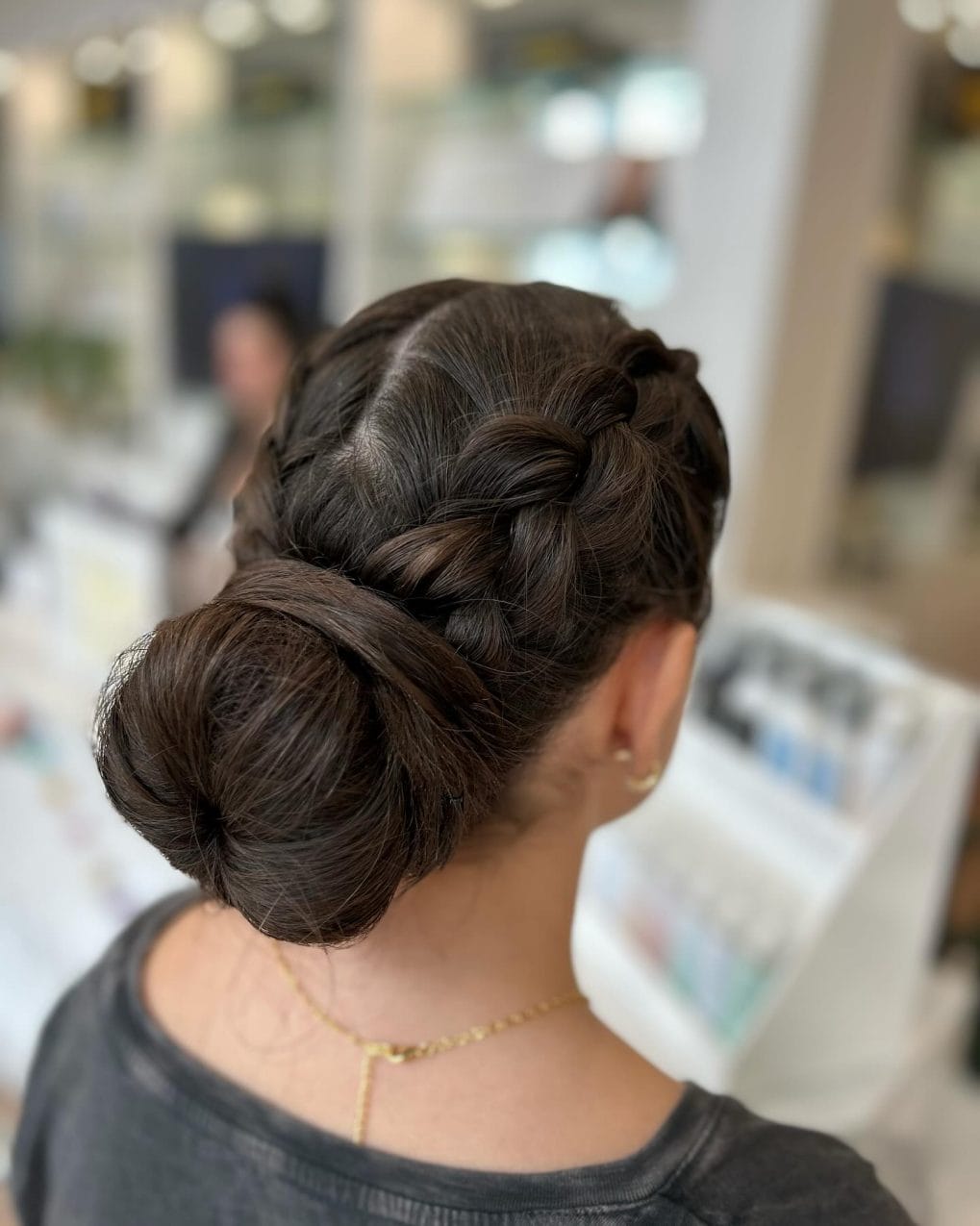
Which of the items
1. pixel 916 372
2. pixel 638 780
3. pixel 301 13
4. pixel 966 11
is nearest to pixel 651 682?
pixel 638 780

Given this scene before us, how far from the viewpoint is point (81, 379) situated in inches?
88.6

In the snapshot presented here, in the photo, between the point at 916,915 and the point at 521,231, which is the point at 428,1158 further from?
the point at 521,231

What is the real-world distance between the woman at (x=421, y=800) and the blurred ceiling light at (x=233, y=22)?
5.62ft

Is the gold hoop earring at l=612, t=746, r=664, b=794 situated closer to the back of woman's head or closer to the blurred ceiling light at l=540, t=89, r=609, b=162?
the back of woman's head

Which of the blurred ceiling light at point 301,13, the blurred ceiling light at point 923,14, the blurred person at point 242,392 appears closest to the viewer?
the blurred ceiling light at point 923,14

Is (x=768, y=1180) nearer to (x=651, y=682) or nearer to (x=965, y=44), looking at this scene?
(x=651, y=682)

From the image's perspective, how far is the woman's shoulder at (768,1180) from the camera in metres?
0.35

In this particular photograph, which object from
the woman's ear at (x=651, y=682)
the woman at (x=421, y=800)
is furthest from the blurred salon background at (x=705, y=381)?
the woman's ear at (x=651, y=682)

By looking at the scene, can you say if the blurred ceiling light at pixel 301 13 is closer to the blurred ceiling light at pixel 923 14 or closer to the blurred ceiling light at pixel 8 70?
the blurred ceiling light at pixel 8 70

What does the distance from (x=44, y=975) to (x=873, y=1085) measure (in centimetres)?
74

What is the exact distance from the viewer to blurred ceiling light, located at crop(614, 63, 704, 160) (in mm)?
1142

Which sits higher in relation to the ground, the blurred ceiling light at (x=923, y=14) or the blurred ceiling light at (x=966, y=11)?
the blurred ceiling light at (x=966, y=11)

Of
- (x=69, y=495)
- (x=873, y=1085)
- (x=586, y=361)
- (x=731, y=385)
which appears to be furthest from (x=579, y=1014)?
(x=69, y=495)

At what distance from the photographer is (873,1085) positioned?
28.6 inches
